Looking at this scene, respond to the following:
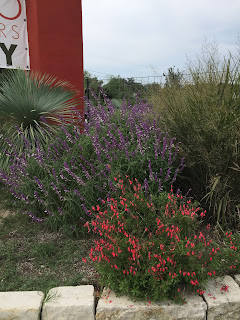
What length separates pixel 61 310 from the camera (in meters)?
2.01

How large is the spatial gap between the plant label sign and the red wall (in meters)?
0.12

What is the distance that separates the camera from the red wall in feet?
17.1

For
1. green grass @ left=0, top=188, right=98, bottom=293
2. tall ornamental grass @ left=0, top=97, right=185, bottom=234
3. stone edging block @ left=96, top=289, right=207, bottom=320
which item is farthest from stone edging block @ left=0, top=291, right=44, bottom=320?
tall ornamental grass @ left=0, top=97, right=185, bottom=234

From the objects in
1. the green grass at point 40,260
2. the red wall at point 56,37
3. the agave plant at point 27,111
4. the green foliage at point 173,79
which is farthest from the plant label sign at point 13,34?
the green grass at point 40,260

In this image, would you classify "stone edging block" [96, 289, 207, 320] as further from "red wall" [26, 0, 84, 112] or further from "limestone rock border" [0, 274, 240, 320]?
"red wall" [26, 0, 84, 112]

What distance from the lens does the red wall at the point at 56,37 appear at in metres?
5.21

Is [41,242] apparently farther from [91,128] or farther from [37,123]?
[37,123]

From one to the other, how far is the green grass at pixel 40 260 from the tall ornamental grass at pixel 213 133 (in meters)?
1.26

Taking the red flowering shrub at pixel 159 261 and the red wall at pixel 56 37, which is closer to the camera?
the red flowering shrub at pixel 159 261

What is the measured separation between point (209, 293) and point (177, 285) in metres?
0.23

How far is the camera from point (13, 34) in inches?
212

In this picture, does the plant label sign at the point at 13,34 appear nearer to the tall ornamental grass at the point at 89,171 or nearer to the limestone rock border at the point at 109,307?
the tall ornamental grass at the point at 89,171

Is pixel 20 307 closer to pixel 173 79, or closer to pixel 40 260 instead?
pixel 40 260

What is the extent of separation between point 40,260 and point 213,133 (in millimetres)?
1897
